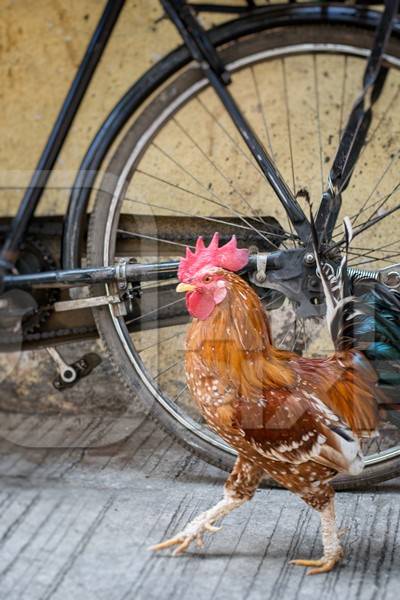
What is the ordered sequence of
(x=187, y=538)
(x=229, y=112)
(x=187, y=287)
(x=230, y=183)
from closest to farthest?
1. (x=187, y=287)
2. (x=187, y=538)
3. (x=229, y=112)
4. (x=230, y=183)

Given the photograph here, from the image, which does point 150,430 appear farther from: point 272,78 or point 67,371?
point 272,78

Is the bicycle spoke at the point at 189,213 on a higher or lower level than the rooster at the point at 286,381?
higher

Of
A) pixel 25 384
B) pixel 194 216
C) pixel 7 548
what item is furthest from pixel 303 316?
pixel 25 384

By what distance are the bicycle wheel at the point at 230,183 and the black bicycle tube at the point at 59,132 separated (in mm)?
159

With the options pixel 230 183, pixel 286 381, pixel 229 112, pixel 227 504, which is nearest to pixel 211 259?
pixel 286 381

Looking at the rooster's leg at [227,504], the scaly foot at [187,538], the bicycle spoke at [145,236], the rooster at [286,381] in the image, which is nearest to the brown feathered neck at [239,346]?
the rooster at [286,381]

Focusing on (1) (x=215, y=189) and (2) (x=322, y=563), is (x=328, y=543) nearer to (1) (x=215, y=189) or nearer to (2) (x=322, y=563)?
(2) (x=322, y=563)

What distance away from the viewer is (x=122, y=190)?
7.55ft

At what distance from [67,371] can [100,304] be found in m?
0.27

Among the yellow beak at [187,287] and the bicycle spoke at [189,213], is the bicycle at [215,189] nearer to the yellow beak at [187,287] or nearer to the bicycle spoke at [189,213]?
the bicycle spoke at [189,213]

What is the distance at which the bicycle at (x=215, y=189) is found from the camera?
Result: 2.09 metres

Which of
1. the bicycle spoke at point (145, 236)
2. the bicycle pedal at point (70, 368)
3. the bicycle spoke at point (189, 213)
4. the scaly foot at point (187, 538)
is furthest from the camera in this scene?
the bicycle pedal at point (70, 368)

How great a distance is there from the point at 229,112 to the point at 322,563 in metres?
1.03

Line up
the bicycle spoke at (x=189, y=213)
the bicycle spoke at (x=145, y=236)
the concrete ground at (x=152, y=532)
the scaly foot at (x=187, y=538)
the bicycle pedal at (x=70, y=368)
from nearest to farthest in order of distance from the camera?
1. the concrete ground at (x=152, y=532)
2. the scaly foot at (x=187, y=538)
3. the bicycle spoke at (x=189, y=213)
4. the bicycle spoke at (x=145, y=236)
5. the bicycle pedal at (x=70, y=368)
